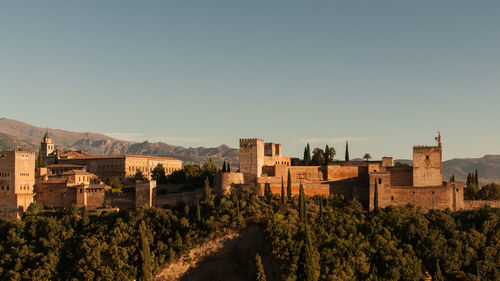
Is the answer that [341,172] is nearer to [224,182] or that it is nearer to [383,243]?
[383,243]

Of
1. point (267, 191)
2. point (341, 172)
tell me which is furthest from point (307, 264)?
point (341, 172)

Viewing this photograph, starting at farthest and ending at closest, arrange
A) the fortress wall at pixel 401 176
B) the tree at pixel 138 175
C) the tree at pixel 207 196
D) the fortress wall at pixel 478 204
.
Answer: the tree at pixel 138 175 → the fortress wall at pixel 401 176 → the fortress wall at pixel 478 204 → the tree at pixel 207 196

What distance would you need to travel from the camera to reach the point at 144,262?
43.1m

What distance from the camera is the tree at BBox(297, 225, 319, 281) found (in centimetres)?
3956

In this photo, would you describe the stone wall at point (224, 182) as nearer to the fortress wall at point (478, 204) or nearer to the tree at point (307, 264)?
the tree at point (307, 264)

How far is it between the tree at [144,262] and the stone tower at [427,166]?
25.7 m

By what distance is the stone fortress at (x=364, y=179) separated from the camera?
163 feet

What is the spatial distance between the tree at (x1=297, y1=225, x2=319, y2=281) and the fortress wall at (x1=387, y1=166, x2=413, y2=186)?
1560cm

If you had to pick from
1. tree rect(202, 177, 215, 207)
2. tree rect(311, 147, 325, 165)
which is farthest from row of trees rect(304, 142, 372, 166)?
tree rect(202, 177, 215, 207)

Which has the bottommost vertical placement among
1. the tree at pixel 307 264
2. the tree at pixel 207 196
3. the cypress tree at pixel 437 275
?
the cypress tree at pixel 437 275

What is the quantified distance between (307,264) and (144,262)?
43.1 ft

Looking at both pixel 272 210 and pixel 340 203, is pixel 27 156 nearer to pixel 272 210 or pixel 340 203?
pixel 272 210

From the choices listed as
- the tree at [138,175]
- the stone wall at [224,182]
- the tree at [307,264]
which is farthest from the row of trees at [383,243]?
the tree at [138,175]

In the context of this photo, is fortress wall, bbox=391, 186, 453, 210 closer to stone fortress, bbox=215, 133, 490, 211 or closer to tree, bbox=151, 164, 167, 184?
stone fortress, bbox=215, 133, 490, 211
